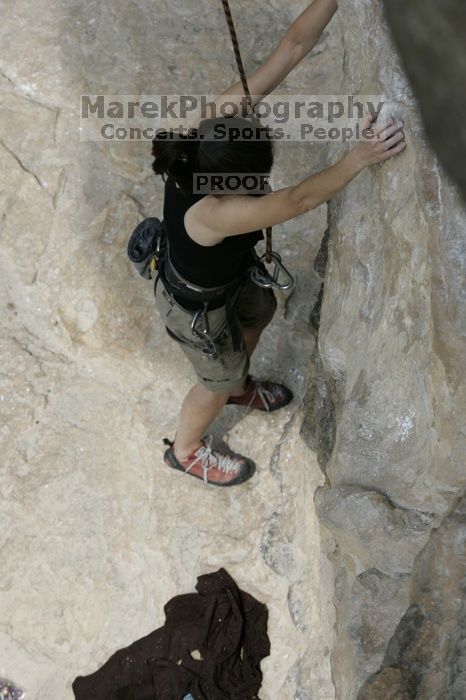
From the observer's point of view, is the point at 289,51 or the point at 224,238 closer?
the point at 224,238

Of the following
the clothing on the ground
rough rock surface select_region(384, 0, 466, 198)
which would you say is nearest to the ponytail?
rough rock surface select_region(384, 0, 466, 198)

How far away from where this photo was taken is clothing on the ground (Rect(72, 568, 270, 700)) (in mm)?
2879

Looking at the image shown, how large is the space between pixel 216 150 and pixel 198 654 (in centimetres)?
186

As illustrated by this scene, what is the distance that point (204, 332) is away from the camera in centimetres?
241

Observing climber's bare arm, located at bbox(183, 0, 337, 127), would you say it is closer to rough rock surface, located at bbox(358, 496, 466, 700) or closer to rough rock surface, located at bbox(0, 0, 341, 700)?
rough rock surface, located at bbox(0, 0, 341, 700)

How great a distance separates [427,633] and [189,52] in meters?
2.71

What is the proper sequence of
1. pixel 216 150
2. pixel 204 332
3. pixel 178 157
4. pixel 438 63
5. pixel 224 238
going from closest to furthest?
pixel 438 63 → pixel 216 150 → pixel 178 157 → pixel 224 238 → pixel 204 332

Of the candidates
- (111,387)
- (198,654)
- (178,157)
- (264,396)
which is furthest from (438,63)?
(198,654)

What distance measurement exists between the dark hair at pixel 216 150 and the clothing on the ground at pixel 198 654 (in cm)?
159

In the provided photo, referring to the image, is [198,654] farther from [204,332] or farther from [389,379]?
[389,379]

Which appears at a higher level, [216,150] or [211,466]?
[216,150]

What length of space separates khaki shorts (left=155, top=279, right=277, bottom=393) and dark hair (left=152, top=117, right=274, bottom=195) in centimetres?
46

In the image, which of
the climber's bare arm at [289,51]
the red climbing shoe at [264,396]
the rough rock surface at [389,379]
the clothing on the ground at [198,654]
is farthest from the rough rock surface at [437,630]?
the red climbing shoe at [264,396]

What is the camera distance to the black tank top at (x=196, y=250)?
218 cm
